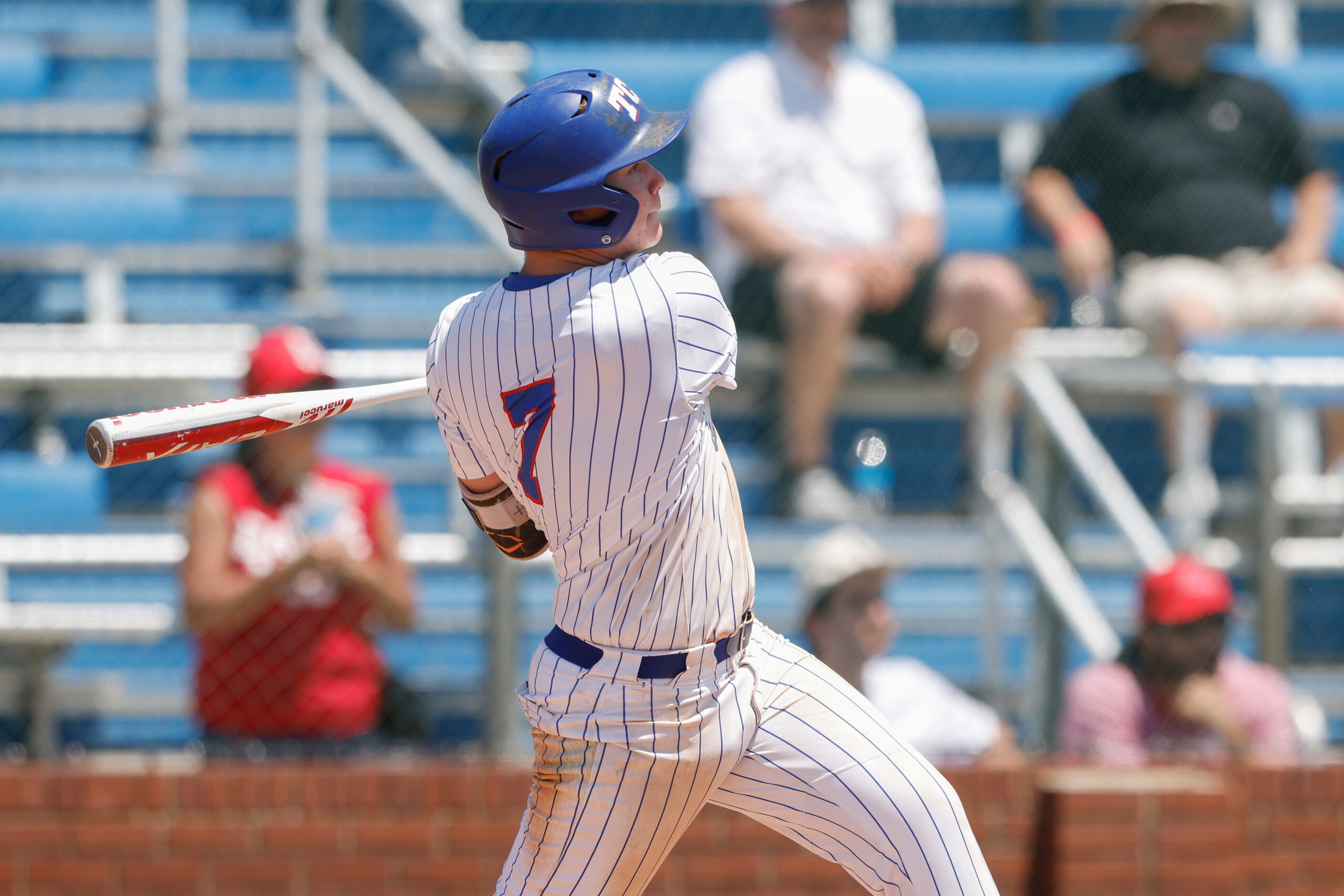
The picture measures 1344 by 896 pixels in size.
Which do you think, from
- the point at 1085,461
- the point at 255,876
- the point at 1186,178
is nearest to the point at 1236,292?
the point at 1186,178

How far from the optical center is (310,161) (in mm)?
5547

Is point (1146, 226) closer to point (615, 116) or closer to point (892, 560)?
point (892, 560)

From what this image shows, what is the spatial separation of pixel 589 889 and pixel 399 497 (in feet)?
9.77

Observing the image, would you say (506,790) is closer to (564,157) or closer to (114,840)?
(114,840)

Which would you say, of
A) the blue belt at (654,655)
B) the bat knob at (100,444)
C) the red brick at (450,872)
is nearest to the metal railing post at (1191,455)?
the red brick at (450,872)

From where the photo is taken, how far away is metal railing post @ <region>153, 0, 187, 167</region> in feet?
19.2

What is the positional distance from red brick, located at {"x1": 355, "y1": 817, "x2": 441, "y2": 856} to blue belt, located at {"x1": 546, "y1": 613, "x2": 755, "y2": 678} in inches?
74.4

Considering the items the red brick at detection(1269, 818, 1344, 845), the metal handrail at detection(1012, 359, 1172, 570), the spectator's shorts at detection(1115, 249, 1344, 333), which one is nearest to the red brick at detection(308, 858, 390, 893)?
the metal handrail at detection(1012, 359, 1172, 570)

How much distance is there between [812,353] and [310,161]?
1834 mm

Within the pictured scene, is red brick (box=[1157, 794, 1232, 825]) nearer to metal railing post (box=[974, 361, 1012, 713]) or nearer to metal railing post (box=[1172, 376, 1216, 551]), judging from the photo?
metal railing post (box=[974, 361, 1012, 713])

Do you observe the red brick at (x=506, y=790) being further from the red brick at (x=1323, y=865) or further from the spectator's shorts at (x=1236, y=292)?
the spectator's shorts at (x=1236, y=292)

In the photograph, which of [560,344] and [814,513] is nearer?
[560,344]

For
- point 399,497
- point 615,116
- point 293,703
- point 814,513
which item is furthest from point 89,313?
point 615,116

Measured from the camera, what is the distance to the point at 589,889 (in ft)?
7.99
